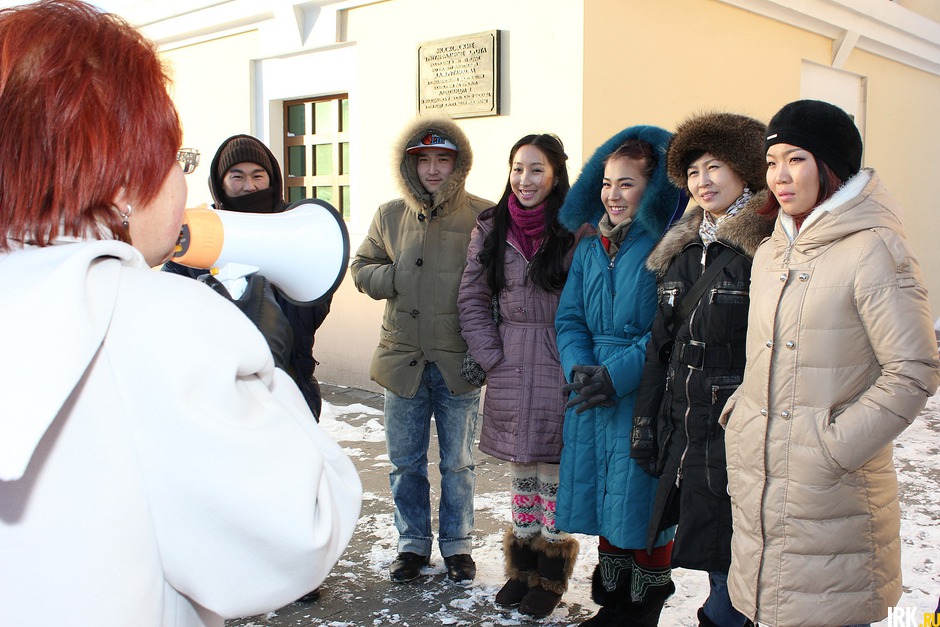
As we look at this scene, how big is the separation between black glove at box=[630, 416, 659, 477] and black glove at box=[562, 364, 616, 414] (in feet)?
0.49

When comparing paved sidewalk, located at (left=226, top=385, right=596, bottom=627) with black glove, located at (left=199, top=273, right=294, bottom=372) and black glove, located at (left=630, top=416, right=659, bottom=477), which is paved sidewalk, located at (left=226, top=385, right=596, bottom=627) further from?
black glove, located at (left=199, top=273, right=294, bottom=372)

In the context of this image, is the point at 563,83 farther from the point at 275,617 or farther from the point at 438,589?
the point at 275,617

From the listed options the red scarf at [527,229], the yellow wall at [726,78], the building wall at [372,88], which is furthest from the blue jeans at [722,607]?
the yellow wall at [726,78]

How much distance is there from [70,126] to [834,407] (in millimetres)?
2046

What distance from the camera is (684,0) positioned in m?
6.05

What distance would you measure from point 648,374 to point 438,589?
138cm

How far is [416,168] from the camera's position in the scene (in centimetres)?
377

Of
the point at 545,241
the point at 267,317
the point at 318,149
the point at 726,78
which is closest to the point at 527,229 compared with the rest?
the point at 545,241

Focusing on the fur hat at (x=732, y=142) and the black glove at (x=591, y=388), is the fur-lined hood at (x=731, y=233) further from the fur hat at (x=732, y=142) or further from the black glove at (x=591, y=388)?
the black glove at (x=591, y=388)

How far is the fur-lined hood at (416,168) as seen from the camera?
3.71 meters

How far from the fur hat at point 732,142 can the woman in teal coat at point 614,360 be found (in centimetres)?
27

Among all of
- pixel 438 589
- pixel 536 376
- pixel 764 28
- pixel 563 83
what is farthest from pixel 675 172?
pixel 764 28

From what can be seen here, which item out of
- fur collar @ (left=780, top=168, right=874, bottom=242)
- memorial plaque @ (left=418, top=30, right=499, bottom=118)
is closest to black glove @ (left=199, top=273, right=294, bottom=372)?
fur collar @ (left=780, top=168, right=874, bottom=242)

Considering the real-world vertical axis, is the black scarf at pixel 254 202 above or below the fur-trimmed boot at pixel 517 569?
above
